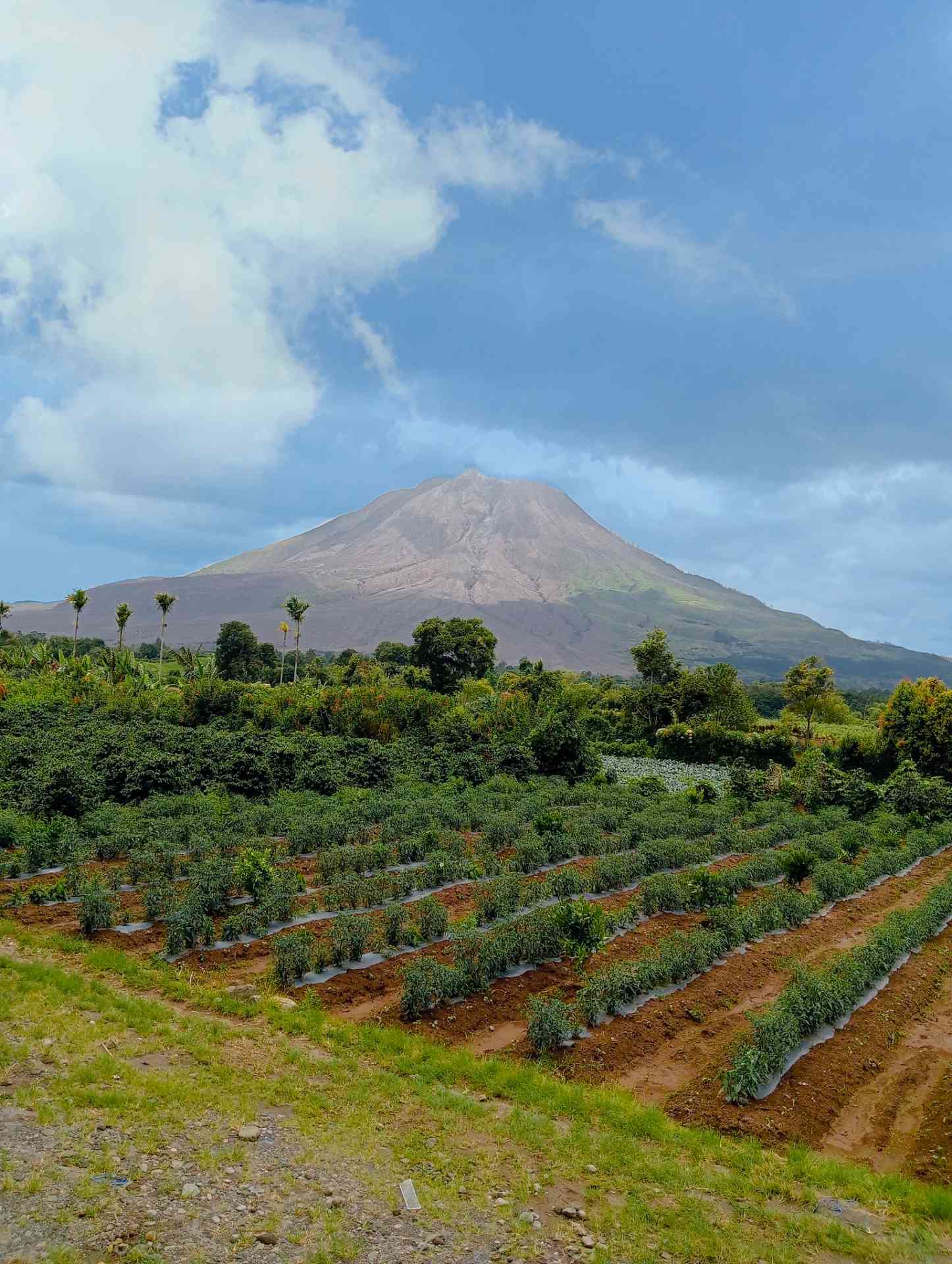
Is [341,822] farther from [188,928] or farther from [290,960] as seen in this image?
[290,960]

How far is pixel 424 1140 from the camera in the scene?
6.00 metres

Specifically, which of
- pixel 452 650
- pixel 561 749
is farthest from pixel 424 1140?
pixel 452 650

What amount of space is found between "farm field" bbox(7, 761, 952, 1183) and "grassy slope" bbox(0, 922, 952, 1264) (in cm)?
52

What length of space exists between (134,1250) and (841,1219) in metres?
4.64

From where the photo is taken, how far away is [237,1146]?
564cm

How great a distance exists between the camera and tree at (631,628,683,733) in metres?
38.5

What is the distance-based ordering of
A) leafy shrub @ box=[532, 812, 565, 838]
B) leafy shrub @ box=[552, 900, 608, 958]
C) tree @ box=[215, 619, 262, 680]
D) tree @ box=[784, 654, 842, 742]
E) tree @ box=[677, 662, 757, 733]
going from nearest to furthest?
leafy shrub @ box=[552, 900, 608, 958], leafy shrub @ box=[532, 812, 565, 838], tree @ box=[677, 662, 757, 733], tree @ box=[784, 654, 842, 742], tree @ box=[215, 619, 262, 680]

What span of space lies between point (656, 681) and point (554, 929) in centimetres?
3247

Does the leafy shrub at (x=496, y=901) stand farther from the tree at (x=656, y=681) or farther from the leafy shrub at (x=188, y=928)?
the tree at (x=656, y=681)

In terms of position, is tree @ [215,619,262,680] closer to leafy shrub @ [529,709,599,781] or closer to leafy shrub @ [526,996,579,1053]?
leafy shrub @ [529,709,599,781]

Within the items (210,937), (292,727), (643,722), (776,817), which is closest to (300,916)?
(210,937)

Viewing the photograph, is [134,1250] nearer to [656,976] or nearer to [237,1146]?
[237,1146]

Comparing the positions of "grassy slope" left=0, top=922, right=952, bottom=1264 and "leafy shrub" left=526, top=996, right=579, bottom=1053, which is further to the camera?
"leafy shrub" left=526, top=996, right=579, bottom=1053

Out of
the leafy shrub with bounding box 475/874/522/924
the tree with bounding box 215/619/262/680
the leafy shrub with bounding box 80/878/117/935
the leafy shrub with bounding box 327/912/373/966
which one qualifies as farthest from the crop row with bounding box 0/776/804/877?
the tree with bounding box 215/619/262/680
